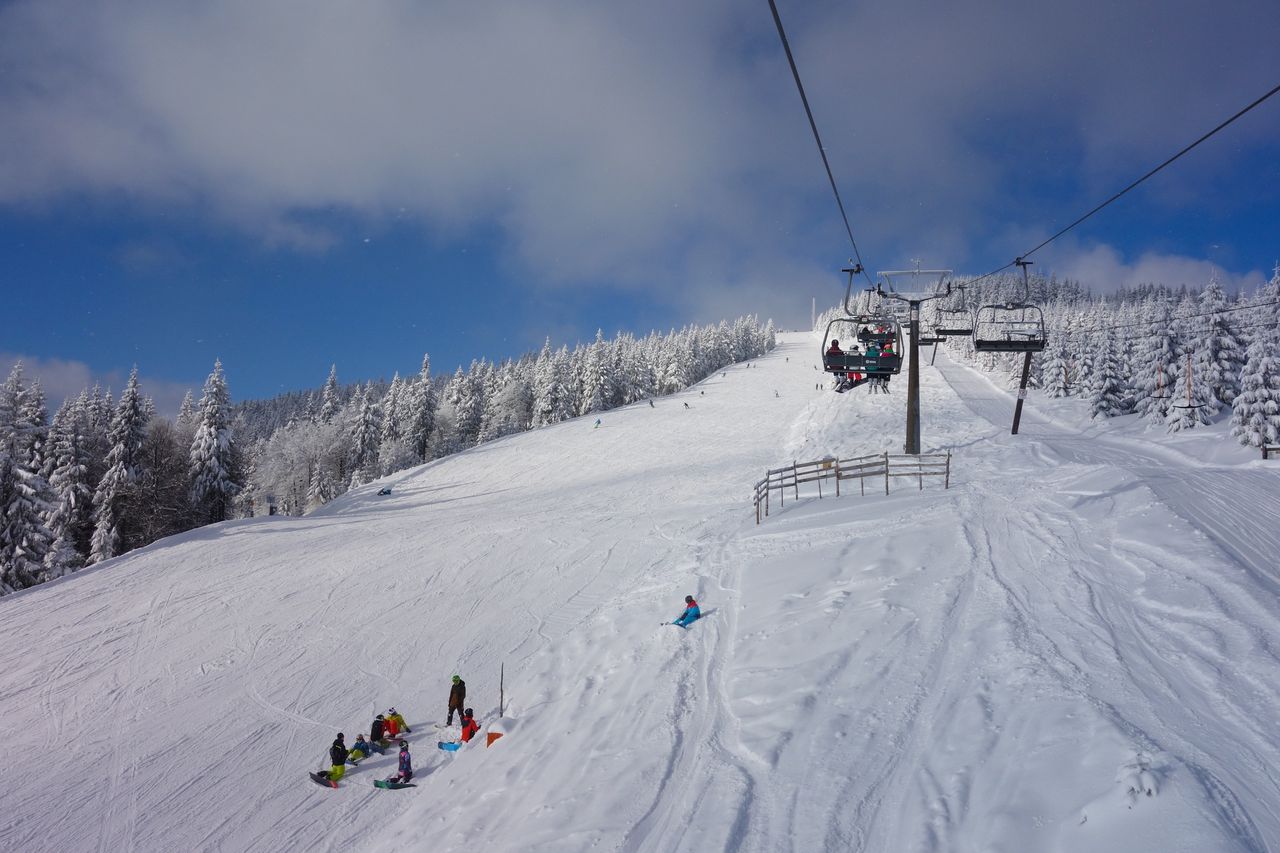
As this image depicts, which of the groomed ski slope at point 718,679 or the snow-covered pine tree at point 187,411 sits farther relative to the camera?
the snow-covered pine tree at point 187,411

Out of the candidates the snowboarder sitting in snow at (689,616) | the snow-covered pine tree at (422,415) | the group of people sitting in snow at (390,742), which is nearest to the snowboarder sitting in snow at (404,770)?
the group of people sitting in snow at (390,742)

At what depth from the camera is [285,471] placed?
6981 centimetres

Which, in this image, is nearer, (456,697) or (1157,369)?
(456,697)

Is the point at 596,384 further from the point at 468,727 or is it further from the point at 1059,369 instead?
the point at 468,727

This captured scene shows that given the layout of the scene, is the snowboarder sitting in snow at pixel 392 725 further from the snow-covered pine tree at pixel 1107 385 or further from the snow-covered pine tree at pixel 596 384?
the snow-covered pine tree at pixel 596 384

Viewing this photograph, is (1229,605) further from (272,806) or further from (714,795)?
(272,806)

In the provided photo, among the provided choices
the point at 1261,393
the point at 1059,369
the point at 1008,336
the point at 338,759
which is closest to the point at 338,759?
the point at 338,759

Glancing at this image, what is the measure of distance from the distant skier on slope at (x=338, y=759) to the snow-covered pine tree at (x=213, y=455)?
128ft

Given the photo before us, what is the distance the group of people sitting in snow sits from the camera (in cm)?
1059

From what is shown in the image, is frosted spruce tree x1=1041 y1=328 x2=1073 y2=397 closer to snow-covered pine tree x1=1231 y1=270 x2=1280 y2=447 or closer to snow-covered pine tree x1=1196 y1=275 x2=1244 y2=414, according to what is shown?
snow-covered pine tree x1=1196 y1=275 x2=1244 y2=414

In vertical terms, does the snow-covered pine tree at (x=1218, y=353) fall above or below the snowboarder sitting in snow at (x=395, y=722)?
above

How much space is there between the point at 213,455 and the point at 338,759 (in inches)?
1549

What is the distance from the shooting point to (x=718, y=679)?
33.2 ft

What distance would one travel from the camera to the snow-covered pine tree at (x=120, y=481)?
35250mm
